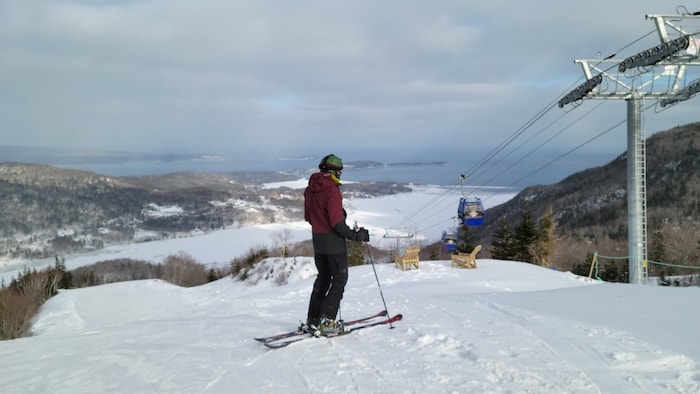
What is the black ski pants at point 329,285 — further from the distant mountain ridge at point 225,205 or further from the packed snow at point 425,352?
the distant mountain ridge at point 225,205

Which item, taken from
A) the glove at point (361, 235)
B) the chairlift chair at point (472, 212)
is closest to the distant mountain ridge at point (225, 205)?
the chairlift chair at point (472, 212)

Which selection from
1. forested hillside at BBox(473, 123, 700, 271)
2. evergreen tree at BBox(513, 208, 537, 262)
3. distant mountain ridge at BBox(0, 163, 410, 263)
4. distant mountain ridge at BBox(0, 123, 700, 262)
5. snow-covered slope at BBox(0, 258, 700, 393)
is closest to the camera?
snow-covered slope at BBox(0, 258, 700, 393)

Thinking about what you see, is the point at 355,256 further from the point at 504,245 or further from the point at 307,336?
the point at 307,336

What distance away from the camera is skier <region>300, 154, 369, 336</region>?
5348mm

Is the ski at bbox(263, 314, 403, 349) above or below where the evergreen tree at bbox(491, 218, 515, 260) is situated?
above

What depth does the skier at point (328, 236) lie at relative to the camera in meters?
5.35

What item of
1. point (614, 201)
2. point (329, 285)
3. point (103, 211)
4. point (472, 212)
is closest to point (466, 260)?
point (472, 212)

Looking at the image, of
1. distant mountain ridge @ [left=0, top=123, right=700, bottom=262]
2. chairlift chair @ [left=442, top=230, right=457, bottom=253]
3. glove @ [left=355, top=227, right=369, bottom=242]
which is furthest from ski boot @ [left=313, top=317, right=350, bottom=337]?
distant mountain ridge @ [left=0, top=123, right=700, bottom=262]

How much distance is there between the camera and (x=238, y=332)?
6.39m

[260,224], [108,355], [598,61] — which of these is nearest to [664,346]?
[108,355]

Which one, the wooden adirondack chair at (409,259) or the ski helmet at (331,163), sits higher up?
the ski helmet at (331,163)

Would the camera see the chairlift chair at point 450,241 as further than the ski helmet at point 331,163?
Yes

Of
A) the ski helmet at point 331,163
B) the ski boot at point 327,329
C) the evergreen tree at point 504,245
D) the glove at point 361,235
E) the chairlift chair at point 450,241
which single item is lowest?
the evergreen tree at point 504,245

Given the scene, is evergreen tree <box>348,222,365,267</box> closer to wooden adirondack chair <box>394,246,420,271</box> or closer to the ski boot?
wooden adirondack chair <box>394,246,420,271</box>
